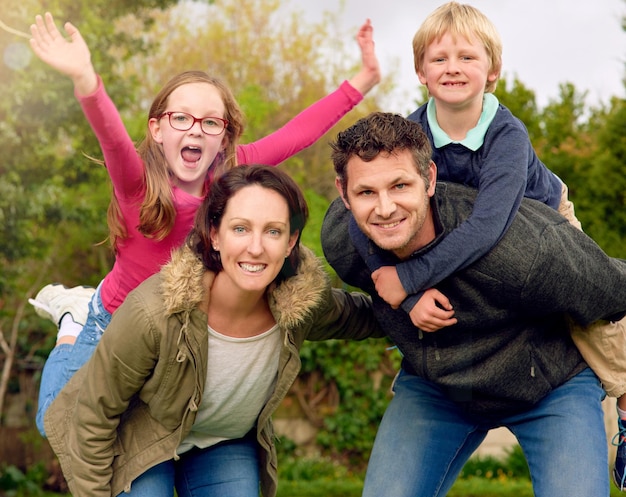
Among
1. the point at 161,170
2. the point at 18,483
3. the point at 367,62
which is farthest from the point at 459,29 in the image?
the point at 18,483

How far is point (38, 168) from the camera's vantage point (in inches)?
315

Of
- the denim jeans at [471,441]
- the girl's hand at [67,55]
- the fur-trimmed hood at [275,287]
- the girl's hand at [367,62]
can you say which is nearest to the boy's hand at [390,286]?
the fur-trimmed hood at [275,287]

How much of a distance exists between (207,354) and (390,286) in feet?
2.51

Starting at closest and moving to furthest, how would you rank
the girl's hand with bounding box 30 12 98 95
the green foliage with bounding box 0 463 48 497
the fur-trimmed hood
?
the fur-trimmed hood < the girl's hand with bounding box 30 12 98 95 < the green foliage with bounding box 0 463 48 497

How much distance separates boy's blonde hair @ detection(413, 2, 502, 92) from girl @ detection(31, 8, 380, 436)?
866mm

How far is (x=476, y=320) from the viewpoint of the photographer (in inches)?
121

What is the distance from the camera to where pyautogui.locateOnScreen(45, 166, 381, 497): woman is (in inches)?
121

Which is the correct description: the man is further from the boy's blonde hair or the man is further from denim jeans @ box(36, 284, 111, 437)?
denim jeans @ box(36, 284, 111, 437)

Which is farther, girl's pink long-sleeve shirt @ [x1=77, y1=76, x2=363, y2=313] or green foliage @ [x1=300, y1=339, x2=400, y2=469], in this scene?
green foliage @ [x1=300, y1=339, x2=400, y2=469]

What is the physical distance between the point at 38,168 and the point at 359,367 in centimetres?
396

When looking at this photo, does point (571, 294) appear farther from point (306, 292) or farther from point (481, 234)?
point (306, 292)

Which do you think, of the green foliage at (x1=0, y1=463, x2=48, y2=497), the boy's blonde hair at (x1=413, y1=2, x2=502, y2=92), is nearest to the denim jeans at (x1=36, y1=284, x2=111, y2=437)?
the boy's blonde hair at (x1=413, y1=2, x2=502, y2=92)

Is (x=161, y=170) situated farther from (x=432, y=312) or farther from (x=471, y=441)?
(x=471, y=441)

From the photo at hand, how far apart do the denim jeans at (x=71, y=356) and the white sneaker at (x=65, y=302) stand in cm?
18
